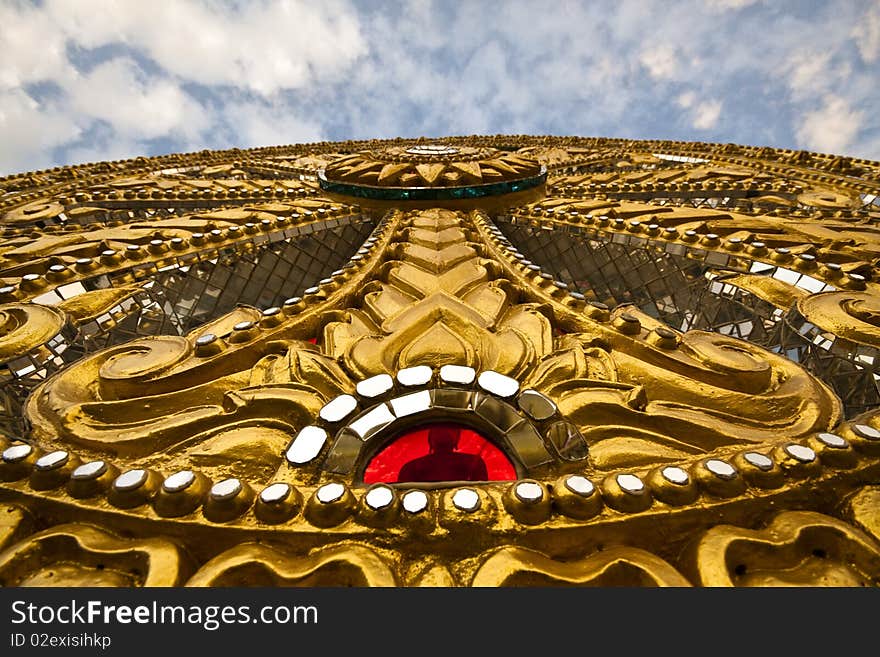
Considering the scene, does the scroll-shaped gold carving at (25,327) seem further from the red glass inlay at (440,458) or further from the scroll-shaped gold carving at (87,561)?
the red glass inlay at (440,458)

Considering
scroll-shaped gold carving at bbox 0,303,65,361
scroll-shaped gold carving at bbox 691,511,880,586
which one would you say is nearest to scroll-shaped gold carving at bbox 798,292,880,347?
scroll-shaped gold carving at bbox 691,511,880,586

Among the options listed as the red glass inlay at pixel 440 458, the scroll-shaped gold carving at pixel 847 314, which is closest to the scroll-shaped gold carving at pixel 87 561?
the red glass inlay at pixel 440 458

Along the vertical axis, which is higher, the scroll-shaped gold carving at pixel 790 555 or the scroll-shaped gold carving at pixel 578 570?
the scroll-shaped gold carving at pixel 578 570

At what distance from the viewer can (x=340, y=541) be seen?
43.6 inches

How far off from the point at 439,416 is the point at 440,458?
154mm

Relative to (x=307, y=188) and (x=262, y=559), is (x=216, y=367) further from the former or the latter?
(x=307, y=188)

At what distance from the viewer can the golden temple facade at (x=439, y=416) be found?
1101 mm

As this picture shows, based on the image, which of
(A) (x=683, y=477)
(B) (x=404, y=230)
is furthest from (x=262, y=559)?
(B) (x=404, y=230)

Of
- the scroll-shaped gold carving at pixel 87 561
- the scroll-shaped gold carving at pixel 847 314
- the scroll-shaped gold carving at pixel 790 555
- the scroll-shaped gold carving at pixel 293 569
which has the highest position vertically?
the scroll-shaped gold carving at pixel 847 314

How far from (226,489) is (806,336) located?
2844 mm

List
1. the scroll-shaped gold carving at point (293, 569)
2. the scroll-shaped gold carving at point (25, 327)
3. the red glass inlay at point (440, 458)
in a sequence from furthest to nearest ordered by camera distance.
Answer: the scroll-shaped gold carving at point (25, 327) < the red glass inlay at point (440, 458) < the scroll-shaped gold carving at point (293, 569)

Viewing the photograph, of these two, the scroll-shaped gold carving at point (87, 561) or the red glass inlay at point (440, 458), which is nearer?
the scroll-shaped gold carving at point (87, 561)

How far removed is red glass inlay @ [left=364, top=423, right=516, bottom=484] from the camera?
1424 millimetres

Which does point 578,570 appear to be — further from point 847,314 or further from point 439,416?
point 847,314
